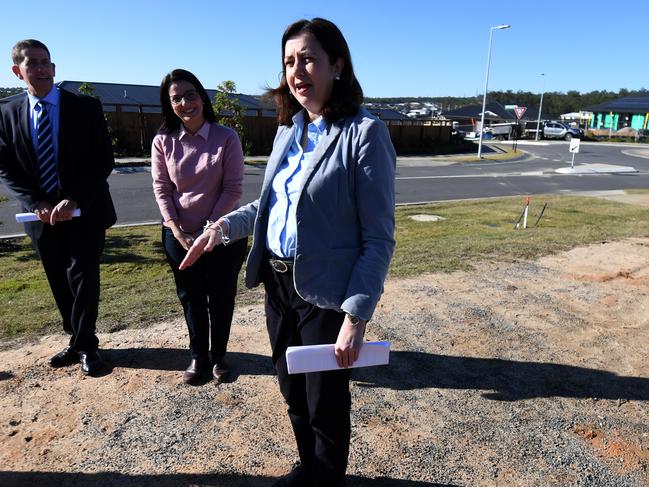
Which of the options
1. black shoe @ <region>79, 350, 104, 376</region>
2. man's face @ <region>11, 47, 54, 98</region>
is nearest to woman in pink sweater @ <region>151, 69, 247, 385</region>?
black shoe @ <region>79, 350, 104, 376</region>

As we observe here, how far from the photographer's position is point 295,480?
2.32 meters

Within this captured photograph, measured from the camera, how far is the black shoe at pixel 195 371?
10.6ft

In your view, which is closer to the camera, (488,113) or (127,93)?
(127,93)

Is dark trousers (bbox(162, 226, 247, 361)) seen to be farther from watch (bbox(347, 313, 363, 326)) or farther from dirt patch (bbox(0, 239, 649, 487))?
watch (bbox(347, 313, 363, 326))

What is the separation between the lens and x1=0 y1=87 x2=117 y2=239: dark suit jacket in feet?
10.4

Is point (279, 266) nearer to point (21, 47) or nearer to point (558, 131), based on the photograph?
point (21, 47)

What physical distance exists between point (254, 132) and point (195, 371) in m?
24.9

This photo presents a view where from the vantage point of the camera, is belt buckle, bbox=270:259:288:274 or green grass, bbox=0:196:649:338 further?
green grass, bbox=0:196:649:338

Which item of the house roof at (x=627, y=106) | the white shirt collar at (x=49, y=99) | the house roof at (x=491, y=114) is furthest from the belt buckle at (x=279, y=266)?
the house roof at (x=627, y=106)

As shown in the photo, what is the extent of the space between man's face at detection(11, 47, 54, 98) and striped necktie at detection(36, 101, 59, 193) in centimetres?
9

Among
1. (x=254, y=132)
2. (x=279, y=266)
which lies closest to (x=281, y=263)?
(x=279, y=266)

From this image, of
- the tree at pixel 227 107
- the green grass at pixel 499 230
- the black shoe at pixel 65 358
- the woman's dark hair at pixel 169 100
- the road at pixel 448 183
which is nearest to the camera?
the woman's dark hair at pixel 169 100

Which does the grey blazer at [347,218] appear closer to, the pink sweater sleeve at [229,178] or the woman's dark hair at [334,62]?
the woman's dark hair at [334,62]

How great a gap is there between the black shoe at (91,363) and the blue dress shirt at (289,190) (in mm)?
1968
